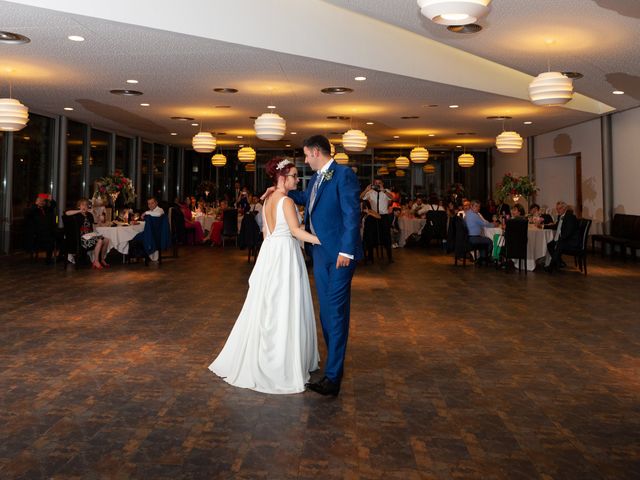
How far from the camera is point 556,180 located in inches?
668

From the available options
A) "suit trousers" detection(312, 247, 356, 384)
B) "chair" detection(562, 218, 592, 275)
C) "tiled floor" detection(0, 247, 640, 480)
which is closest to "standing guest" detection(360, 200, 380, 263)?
"chair" detection(562, 218, 592, 275)

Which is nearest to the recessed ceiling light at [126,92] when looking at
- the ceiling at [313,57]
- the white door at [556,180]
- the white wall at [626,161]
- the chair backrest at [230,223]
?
the ceiling at [313,57]

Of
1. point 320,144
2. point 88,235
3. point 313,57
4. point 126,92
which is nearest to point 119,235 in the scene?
point 88,235

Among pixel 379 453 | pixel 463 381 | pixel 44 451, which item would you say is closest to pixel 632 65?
pixel 463 381

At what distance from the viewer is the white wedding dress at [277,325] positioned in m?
3.79

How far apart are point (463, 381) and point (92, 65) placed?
683 cm

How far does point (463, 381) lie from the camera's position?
13.1 feet

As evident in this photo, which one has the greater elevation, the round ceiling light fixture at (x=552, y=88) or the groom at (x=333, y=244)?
the round ceiling light fixture at (x=552, y=88)

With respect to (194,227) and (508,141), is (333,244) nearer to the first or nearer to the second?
(508,141)

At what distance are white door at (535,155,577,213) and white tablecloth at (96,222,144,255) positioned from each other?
1047 centimetres

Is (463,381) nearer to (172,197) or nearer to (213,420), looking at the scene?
(213,420)

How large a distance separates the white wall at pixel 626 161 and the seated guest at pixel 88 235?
402 inches

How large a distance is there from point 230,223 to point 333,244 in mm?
10884

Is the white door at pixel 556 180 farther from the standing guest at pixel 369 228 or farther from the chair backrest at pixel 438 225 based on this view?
the standing guest at pixel 369 228
